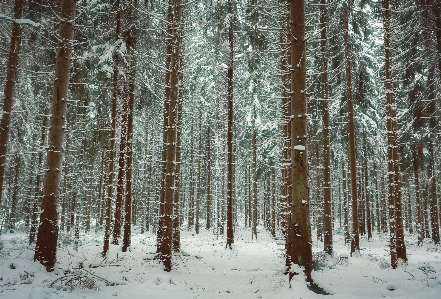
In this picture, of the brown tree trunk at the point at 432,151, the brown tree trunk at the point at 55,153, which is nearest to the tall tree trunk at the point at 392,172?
the brown tree trunk at the point at 432,151

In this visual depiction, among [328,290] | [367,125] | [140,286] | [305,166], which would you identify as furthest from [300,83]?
[367,125]

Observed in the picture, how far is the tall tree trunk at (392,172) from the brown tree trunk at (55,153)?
10.8 m

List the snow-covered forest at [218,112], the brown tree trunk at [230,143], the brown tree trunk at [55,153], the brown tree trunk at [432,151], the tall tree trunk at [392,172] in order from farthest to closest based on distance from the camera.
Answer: the brown tree trunk at [230,143] → the brown tree trunk at [432,151] → the tall tree trunk at [392,172] → the brown tree trunk at [55,153] → the snow-covered forest at [218,112]

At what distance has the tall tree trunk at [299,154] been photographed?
6.64 m

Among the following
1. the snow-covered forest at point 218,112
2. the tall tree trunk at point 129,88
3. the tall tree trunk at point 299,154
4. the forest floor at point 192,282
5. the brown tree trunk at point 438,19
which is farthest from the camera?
the tall tree trunk at point 129,88

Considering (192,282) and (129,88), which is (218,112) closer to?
(129,88)

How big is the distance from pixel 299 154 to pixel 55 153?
241 inches

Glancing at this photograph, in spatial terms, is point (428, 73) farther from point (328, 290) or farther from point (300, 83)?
point (328, 290)

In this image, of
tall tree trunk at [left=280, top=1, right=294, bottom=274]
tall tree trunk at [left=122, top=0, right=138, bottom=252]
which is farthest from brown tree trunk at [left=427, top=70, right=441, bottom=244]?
tall tree trunk at [left=122, top=0, right=138, bottom=252]

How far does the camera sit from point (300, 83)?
7.20 m

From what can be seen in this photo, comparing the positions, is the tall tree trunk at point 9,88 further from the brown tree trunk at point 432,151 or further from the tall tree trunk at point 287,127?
the brown tree trunk at point 432,151

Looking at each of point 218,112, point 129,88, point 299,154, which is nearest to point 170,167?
point 299,154

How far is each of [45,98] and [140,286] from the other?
39.7 feet

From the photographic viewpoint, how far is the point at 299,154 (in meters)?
6.89
